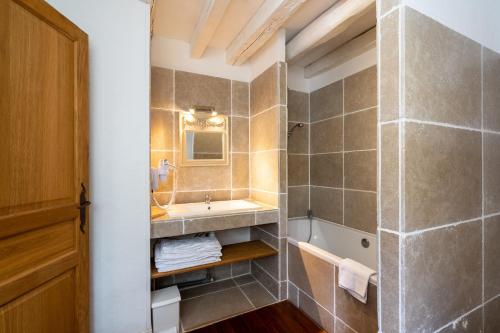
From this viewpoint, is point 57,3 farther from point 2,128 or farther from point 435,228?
point 435,228

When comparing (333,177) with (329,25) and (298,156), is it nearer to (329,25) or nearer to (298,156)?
(298,156)

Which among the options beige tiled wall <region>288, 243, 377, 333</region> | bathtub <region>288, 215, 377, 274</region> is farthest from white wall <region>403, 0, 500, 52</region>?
bathtub <region>288, 215, 377, 274</region>

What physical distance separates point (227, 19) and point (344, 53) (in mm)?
1200

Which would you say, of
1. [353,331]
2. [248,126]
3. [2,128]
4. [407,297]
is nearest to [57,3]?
[2,128]

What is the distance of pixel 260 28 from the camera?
1.75 meters

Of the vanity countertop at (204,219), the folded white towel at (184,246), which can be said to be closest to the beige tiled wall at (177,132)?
the vanity countertop at (204,219)

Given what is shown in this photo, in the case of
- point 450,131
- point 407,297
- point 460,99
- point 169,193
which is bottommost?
point 407,297

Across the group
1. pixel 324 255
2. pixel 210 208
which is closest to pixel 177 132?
pixel 210 208

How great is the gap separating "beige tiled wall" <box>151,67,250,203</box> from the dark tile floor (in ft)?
2.84

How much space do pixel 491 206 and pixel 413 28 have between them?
922mm

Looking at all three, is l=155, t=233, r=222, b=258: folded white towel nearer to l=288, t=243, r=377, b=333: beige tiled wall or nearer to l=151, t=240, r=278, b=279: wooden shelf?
l=151, t=240, r=278, b=279: wooden shelf

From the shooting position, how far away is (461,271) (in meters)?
0.93

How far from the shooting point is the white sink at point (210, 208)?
5.66 feet

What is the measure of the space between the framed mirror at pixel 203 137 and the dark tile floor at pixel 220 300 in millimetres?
1232
